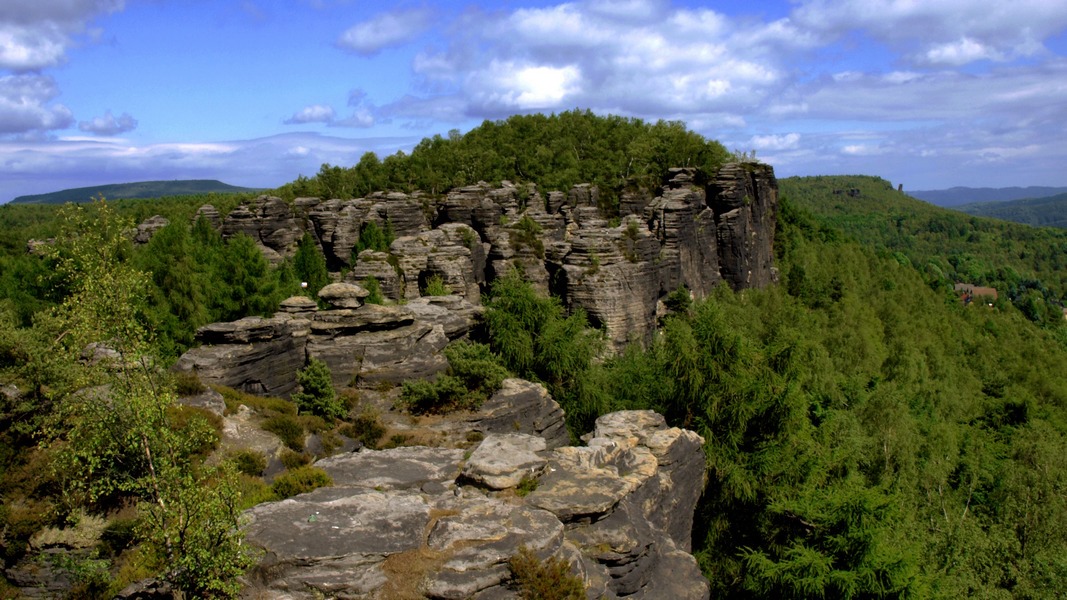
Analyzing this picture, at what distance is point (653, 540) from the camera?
15633mm

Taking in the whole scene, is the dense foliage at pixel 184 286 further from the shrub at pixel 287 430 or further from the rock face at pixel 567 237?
the shrub at pixel 287 430

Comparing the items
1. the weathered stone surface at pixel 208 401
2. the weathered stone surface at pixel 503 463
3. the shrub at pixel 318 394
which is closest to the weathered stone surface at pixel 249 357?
the shrub at pixel 318 394

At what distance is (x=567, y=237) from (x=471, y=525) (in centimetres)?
3720

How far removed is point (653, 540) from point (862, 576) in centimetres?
805

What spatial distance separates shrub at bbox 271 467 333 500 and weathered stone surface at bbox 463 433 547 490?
3.43 metres

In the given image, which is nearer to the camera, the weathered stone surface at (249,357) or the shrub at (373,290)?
the weathered stone surface at (249,357)

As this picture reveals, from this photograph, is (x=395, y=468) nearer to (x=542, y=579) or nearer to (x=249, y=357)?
(x=542, y=579)

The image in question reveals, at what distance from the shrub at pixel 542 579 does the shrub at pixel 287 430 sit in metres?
11.8

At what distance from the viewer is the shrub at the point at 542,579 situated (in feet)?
38.8

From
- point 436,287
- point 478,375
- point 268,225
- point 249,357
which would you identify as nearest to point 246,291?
point 436,287

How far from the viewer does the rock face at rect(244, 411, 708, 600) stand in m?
11.9

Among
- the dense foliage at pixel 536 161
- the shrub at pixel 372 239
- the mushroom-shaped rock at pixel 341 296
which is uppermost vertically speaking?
the dense foliage at pixel 536 161

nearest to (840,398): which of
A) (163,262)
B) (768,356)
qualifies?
(768,356)

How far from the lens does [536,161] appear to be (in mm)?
71938
